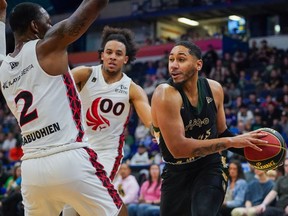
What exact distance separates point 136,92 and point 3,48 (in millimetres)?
1745

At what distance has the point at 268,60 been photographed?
18984 mm

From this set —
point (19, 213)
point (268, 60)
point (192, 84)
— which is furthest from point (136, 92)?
point (268, 60)

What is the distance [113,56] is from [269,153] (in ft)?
7.24

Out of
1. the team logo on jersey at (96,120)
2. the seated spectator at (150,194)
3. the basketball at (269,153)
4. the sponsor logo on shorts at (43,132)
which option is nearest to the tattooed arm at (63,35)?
the sponsor logo on shorts at (43,132)

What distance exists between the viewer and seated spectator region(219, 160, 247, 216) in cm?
883

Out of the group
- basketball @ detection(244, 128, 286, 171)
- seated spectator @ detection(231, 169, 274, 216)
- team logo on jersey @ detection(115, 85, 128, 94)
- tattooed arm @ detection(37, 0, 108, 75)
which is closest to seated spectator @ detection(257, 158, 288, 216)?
seated spectator @ detection(231, 169, 274, 216)

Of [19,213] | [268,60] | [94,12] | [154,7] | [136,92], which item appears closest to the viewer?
[94,12]

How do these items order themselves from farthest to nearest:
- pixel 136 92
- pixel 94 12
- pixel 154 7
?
pixel 154 7 < pixel 136 92 < pixel 94 12

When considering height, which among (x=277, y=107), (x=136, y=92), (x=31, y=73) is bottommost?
(x=277, y=107)

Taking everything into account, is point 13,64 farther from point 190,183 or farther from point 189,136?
point 190,183

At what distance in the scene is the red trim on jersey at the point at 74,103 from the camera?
12.9 ft

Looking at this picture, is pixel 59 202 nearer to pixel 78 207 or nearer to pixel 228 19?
pixel 78 207

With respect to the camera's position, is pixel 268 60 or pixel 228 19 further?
pixel 228 19

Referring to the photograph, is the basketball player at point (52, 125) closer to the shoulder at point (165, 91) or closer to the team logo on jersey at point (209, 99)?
the shoulder at point (165, 91)
